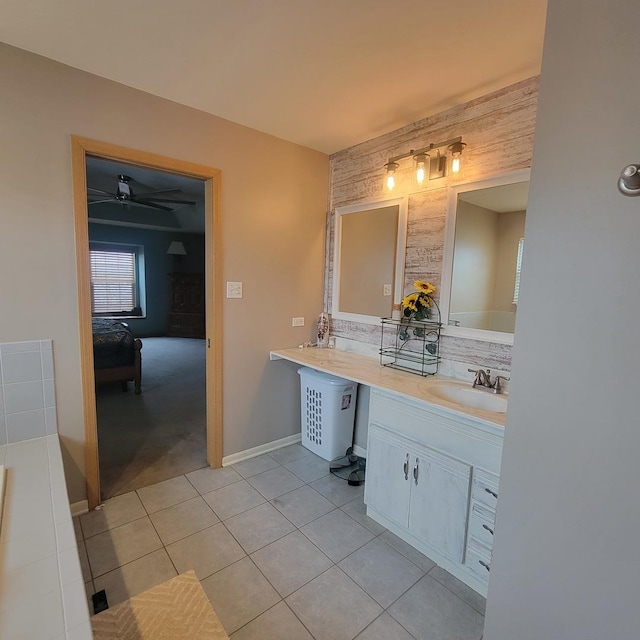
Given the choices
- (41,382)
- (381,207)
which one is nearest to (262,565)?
(41,382)

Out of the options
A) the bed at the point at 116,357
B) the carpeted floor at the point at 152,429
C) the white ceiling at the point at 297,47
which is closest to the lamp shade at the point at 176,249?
the carpeted floor at the point at 152,429

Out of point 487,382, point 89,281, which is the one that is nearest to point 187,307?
point 89,281

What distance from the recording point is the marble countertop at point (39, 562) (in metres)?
0.91

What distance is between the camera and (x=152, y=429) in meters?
3.31

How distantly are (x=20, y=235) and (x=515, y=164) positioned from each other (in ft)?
8.78

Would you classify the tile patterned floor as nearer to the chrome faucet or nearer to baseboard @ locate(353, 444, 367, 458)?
baseboard @ locate(353, 444, 367, 458)

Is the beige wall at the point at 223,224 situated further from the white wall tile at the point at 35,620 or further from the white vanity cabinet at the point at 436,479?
the white wall tile at the point at 35,620

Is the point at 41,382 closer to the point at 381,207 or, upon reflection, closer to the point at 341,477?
the point at 341,477

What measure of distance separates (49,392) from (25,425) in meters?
0.20

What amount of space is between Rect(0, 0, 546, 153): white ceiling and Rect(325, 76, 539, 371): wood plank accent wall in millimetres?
103

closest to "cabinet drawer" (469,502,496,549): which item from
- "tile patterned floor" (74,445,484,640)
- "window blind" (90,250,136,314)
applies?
"tile patterned floor" (74,445,484,640)

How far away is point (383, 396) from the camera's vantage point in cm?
205

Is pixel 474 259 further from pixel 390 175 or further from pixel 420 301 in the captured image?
pixel 390 175

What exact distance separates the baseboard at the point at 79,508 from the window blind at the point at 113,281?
5.84m
